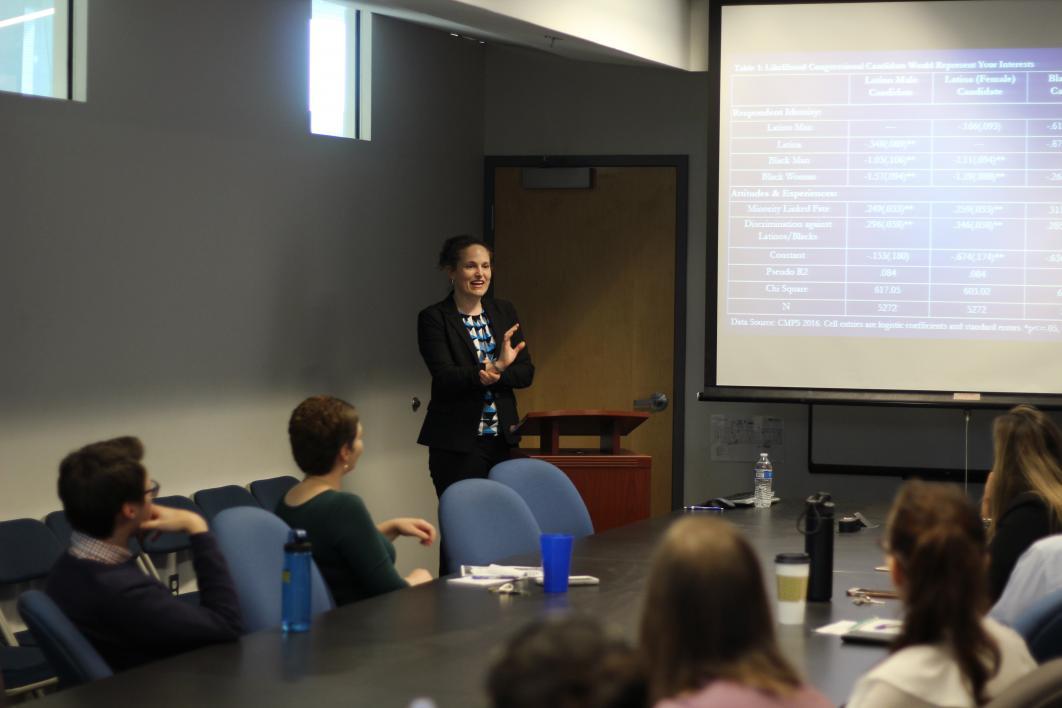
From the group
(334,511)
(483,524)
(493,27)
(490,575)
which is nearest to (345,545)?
(334,511)

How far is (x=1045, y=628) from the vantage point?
244 centimetres

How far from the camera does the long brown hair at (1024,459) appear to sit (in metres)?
3.24

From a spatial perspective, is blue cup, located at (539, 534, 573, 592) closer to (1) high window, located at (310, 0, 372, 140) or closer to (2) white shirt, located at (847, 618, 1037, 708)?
(2) white shirt, located at (847, 618, 1037, 708)

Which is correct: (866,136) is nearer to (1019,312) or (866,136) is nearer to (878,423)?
(1019,312)

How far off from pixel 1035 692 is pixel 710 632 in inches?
21.1

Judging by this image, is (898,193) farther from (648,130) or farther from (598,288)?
(598,288)

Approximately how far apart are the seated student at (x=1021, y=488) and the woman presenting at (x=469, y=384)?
2272 mm

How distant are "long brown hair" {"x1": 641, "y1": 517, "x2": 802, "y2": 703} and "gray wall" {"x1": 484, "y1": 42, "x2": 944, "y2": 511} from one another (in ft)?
17.9

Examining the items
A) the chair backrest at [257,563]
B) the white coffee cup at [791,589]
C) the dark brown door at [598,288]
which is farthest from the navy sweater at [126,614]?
the dark brown door at [598,288]

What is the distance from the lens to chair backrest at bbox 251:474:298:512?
5.36m

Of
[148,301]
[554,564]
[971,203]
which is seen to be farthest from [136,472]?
[971,203]

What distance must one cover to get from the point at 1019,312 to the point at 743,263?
4.02ft

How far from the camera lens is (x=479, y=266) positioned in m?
5.33

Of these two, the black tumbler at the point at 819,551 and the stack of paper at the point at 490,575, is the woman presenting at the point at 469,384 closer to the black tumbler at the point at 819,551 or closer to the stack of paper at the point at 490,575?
the stack of paper at the point at 490,575
